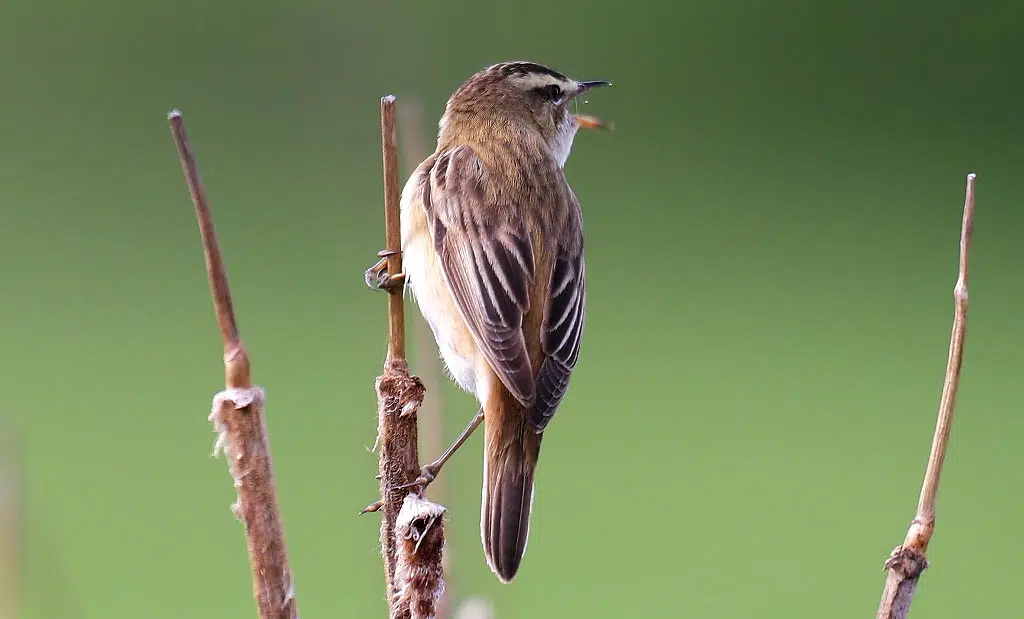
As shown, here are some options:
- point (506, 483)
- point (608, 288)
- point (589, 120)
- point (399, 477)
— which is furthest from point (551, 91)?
point (608, 288)

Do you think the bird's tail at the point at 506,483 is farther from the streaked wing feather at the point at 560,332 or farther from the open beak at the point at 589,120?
the open beak at the point at 589,120

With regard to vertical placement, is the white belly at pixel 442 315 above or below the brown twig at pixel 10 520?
above

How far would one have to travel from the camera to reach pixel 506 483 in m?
2.20

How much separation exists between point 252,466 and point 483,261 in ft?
3.16

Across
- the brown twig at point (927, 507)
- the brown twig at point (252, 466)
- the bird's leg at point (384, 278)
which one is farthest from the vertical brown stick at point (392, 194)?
the brown twig at point (927, 507)

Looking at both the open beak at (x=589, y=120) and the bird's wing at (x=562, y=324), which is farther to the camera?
the open beak at (x=589, y=120)

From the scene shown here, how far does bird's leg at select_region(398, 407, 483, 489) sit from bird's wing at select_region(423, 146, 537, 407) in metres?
0.17

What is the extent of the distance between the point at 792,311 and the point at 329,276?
2698mm

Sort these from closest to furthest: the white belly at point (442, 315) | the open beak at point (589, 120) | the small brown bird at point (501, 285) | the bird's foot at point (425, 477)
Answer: the bird's foot at point (425, 477), the small brown bird at point (501, 285), the white belly at point (442, 315), the open beak at point (589, 120)

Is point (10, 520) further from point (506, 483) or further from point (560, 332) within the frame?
point (560, 332)

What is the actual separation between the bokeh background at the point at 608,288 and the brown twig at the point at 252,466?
90.6 inches

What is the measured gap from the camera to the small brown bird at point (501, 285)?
7.35 ft

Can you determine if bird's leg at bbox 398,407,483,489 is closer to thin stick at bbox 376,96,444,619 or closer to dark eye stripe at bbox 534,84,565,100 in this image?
thin stick at bbox 376,96,444,619

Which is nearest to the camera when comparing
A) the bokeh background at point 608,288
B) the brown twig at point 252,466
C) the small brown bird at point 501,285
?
the brown twig at point 252,466
